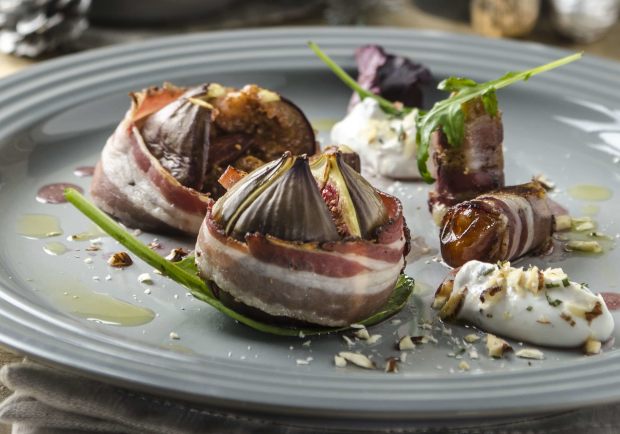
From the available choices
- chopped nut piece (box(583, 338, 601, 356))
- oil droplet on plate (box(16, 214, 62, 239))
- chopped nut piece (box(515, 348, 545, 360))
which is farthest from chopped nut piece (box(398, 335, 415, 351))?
oil droplet on plate (box(16, 214, 62, 239))

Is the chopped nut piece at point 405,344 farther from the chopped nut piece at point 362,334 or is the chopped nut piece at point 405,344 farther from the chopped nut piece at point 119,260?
the chopped nut piece at point 119,260

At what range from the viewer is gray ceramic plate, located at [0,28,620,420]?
234 centimetres

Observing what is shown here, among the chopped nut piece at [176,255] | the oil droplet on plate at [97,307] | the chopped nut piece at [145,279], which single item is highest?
the chopped nut piece at [176,255]

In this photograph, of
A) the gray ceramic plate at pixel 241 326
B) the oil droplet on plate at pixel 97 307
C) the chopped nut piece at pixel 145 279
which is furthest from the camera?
the chopped nut piece at pixel 145 279

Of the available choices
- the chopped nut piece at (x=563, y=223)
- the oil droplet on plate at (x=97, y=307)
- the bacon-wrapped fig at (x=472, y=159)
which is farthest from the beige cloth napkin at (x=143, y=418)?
the bacon-wrapped fig at (x=472, y=159)

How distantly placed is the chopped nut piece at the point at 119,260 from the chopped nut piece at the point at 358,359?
0.84m

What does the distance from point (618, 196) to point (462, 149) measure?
646mm

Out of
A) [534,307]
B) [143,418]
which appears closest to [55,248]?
[143,418]

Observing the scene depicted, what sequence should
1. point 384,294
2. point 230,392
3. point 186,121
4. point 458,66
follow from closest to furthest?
1. point 230,392
2. point 384,294
3. point 186,121
4. point 458,66

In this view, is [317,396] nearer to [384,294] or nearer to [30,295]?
[384,294]

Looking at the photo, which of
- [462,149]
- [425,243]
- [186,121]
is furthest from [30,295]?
Result: [462,149]

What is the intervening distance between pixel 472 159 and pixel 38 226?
146 centimetres

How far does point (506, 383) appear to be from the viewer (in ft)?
7.82

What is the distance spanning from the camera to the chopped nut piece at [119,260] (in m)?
3.09
